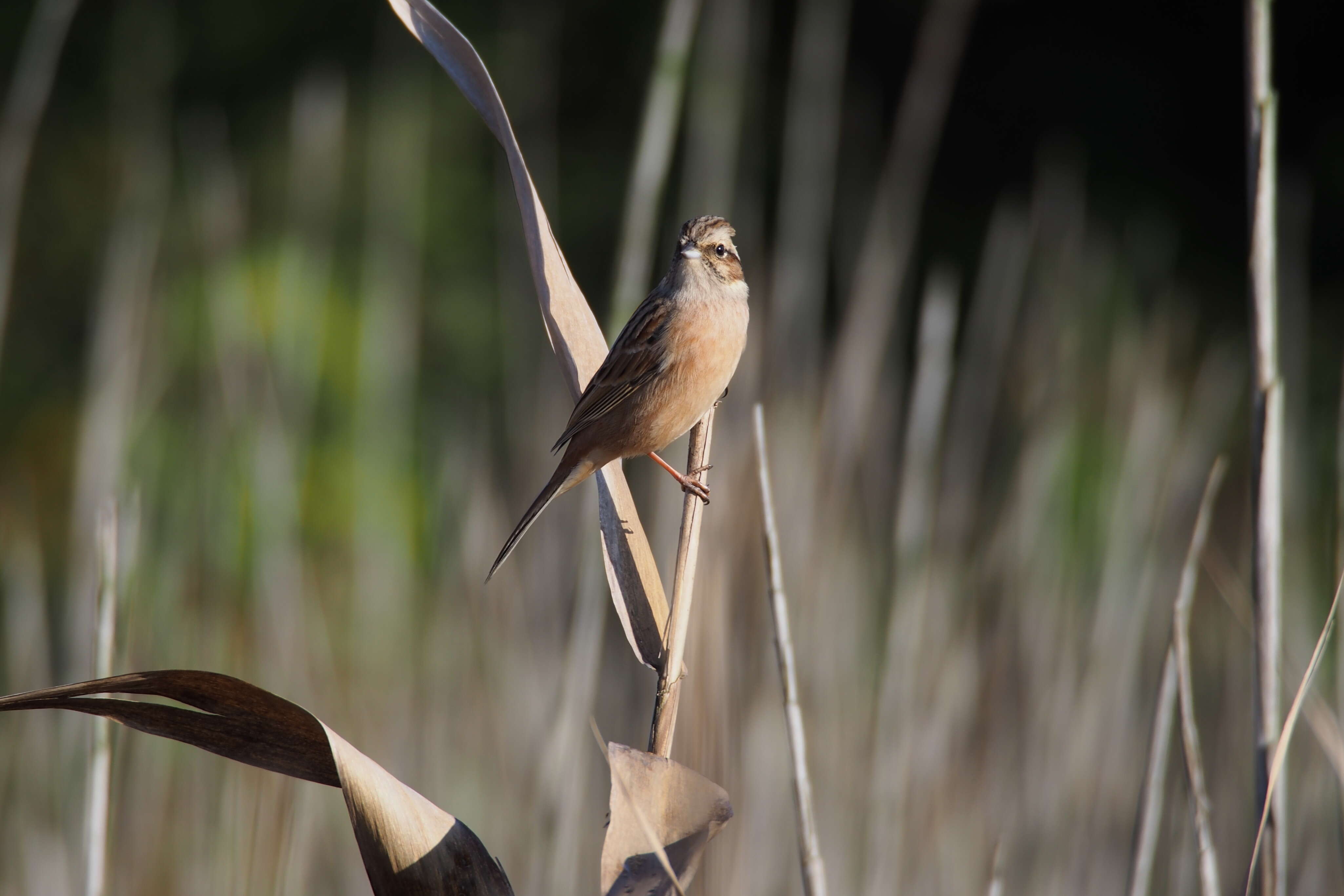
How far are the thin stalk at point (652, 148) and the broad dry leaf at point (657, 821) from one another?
20.4 inches

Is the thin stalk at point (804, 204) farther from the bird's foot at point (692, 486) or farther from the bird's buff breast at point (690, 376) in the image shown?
the bird's foot at point (692, 486)

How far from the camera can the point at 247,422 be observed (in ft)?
6.28

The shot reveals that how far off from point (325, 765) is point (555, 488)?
691 millimetres

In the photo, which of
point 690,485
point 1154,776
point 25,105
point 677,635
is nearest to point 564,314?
point 690,485

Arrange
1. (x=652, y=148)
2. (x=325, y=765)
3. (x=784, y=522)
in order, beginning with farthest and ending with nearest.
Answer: (x=784, y=522)
(x=652, y=148)
(x=325, y=765)

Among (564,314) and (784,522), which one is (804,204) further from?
(564,314)

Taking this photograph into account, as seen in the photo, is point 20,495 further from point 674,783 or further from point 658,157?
point 674,783

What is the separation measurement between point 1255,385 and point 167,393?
3.64 meters

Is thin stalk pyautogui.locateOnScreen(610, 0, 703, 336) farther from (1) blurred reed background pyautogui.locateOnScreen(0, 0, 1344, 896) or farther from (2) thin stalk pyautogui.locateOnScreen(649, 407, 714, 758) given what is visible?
(2) thin stalk pyautogui.locateOnScreen(649, 407, 714, 758)

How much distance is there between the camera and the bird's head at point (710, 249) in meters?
1.25

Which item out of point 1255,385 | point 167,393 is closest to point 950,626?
point 1255,385

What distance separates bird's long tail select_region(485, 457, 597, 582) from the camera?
43.4 inches

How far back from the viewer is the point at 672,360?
1.28m

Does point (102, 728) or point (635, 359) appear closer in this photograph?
point (102, 728)
